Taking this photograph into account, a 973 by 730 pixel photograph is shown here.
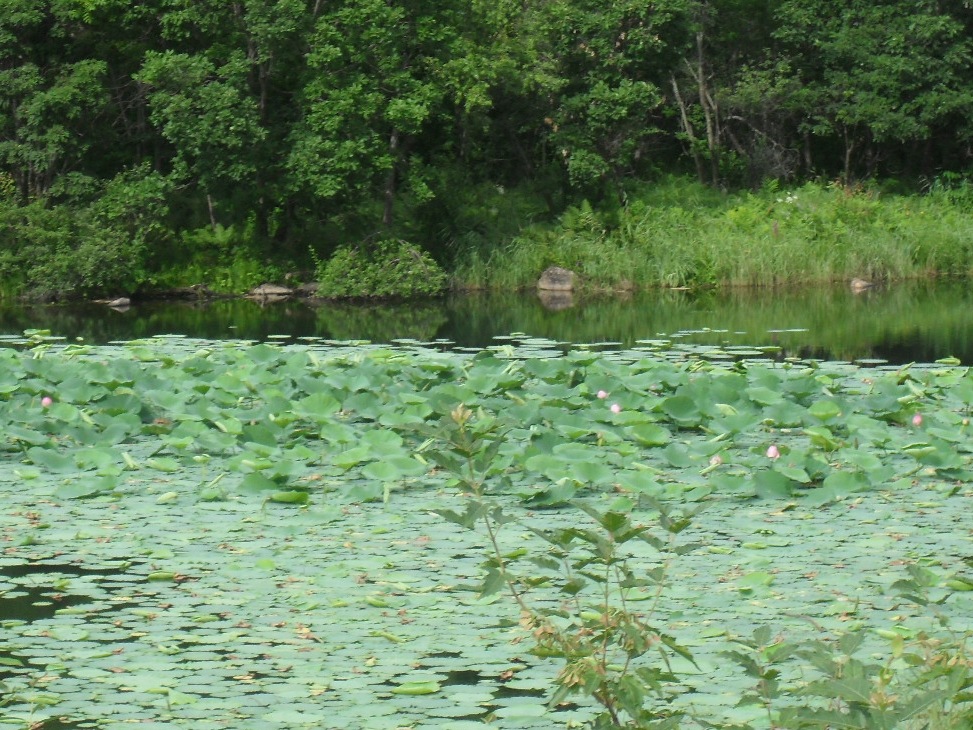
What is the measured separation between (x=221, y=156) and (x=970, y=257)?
439 inches

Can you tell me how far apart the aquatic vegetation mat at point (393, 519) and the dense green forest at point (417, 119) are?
11467 millimetres

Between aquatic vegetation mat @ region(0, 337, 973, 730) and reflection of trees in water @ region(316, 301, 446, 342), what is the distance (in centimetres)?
473

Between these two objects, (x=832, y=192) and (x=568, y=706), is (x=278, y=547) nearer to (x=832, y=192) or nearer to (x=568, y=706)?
(x=568, y=706)

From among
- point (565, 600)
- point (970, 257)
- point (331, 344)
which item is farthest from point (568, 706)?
point (970, 257)

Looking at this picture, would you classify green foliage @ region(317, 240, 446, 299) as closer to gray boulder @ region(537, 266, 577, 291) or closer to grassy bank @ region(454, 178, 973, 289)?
grassy bank @ region(454, 178, 973, 289)

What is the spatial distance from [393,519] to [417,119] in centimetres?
1450

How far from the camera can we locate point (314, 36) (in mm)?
19703

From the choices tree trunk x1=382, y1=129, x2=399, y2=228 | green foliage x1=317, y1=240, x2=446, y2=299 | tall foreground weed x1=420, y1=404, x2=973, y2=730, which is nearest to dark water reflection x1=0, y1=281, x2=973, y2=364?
green foliage x1=317, y1=240, x2=446, y2=299

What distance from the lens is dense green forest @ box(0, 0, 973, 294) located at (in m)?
19.6

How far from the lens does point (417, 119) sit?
64.0 feet

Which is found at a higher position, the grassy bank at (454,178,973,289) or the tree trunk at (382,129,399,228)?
the tree trunk at (382,129,399,228)

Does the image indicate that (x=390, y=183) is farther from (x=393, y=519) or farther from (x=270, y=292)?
(x=393, y=519)

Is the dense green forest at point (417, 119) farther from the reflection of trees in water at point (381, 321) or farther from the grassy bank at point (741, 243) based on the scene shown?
the reflection of trees in water at point (381, 321)

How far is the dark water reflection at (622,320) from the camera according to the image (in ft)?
41.5
